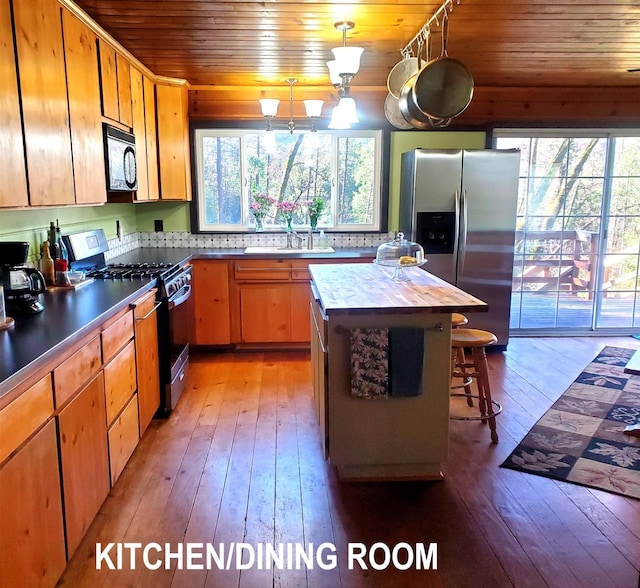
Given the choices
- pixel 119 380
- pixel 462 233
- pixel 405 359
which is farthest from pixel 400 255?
pixel 119 380

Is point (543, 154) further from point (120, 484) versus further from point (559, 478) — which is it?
point (120, 484)

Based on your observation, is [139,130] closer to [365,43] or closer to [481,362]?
[365,43]

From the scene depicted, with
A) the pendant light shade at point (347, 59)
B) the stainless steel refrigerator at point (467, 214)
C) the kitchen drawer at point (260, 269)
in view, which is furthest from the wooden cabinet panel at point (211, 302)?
the pendant light shade at point (347, 59)

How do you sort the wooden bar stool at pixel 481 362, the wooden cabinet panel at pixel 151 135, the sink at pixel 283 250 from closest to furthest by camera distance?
the wooden bar stool at pixel 481 362, the wooden cabinet panel at pixel 151 135, the sink at pixel 283 250

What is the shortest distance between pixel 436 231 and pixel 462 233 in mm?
214

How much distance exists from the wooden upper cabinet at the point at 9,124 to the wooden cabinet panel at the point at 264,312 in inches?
101

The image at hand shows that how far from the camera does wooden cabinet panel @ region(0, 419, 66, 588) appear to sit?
1.49 m

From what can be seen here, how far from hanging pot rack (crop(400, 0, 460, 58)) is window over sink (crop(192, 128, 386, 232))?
1572 mm

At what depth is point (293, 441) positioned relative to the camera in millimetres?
3057

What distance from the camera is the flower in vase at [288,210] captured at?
192 inches

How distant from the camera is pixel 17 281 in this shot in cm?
228

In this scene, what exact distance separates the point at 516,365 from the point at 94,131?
3435 mm

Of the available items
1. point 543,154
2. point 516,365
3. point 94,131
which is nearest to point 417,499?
point 516,365

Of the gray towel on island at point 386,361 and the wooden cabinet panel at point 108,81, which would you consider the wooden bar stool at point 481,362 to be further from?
the wooden cabinet panel at point 108,81
